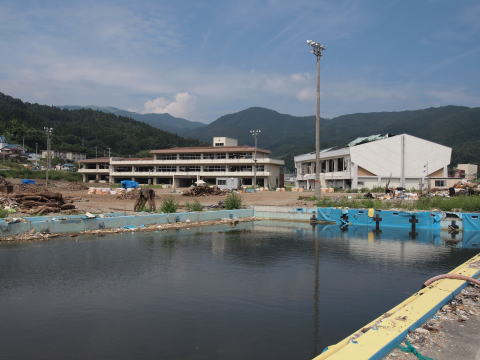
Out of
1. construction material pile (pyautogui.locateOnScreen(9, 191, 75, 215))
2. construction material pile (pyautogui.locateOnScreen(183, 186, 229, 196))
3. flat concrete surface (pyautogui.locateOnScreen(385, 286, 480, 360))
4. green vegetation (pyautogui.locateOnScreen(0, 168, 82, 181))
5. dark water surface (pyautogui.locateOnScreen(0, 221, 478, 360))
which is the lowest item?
dark water surface (pyautogui.locateOnScreen(0, 221, 478, 360))

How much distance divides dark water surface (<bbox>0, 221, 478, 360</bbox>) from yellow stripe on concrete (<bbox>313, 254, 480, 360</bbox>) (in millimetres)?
1466

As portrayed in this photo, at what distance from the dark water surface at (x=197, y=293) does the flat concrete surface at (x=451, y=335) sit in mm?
1921

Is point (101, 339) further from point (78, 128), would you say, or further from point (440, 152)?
point (78, 128)

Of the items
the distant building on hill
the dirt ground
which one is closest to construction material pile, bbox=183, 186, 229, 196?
the dirt ground

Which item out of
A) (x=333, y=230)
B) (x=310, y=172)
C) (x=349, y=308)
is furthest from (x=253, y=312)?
(x=310, y=172)

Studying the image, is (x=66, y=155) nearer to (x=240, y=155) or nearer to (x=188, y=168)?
(x=188, y=168)

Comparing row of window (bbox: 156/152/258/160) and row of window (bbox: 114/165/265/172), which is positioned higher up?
row of window (bbox: 156/152/258/160)

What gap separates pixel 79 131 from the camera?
159625 mm

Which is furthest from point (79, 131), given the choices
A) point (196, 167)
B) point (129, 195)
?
point (129, 195)

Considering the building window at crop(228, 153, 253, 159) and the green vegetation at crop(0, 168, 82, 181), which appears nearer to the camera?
the green vegetation at crop(0, 168, 82, 181)

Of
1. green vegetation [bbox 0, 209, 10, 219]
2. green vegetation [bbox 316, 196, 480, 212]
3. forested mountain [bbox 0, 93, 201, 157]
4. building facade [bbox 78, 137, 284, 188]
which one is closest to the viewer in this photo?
green vegetation [bbox 0, 209, 10, 219]

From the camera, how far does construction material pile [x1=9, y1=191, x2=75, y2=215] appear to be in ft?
81.3

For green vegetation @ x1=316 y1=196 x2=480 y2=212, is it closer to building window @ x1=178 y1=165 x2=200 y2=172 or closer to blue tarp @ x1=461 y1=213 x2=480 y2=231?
blue tarp @ x1=461 y1=213 x2=480 y2=231

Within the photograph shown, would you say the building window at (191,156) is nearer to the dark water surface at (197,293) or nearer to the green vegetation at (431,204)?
the green vegetation at (431,204)
